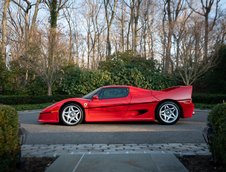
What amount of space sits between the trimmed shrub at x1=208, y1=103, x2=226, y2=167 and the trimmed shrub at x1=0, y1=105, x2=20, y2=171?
2.75m

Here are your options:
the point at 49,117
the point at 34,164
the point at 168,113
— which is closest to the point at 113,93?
the point at 168,113

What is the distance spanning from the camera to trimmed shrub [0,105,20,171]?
4492mm

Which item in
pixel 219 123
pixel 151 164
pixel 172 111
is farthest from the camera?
pixel 172 111

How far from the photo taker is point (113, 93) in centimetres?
1140

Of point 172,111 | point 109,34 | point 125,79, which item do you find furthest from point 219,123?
point 109,34

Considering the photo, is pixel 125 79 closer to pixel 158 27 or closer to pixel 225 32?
pixel 225 32

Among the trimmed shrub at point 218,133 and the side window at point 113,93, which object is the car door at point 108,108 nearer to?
the side window at point 113,93

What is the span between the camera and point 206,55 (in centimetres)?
2539

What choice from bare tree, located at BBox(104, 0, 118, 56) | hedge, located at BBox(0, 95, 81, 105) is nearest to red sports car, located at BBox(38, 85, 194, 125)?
hedge, located at BBox(0, 95, 81, 105)

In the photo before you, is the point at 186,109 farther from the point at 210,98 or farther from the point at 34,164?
the point at 210,98

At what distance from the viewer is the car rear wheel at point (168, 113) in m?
11.1

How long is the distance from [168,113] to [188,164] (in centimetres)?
558

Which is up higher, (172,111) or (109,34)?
(109,34)

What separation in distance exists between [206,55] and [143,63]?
456 centimetres
